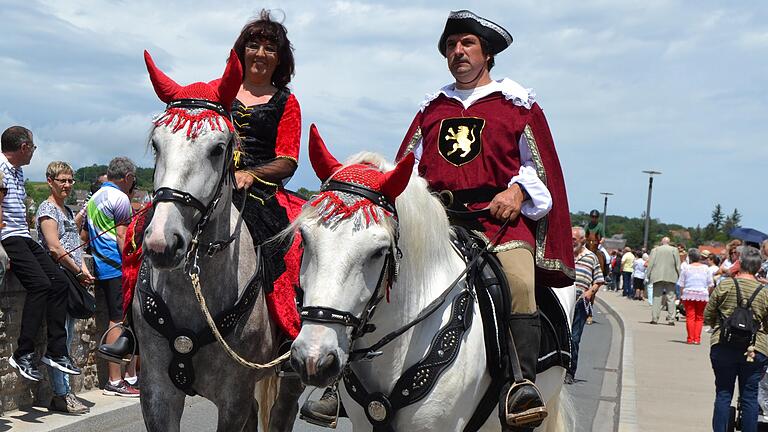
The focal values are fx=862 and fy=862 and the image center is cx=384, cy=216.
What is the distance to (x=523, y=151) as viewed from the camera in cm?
459

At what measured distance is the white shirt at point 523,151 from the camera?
14.6 feet

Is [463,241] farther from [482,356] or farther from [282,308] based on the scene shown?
[282,308]

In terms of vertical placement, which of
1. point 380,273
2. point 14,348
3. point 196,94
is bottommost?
point 14,348

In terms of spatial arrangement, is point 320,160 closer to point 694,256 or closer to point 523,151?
point 523,151

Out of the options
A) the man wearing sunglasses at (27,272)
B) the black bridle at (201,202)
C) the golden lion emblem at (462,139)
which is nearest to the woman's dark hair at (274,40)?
the black bridle at (201,202)

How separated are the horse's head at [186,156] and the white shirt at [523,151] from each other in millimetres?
1018

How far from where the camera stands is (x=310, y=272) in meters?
3.27

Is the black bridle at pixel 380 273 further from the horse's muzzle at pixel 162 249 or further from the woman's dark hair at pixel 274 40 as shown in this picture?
the woman's dark hair at pixel 274 40

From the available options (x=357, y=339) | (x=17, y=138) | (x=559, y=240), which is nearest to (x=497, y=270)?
(x=559, y=240)

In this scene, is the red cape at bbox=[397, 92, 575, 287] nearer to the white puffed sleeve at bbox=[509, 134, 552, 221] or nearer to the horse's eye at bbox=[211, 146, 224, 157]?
the white puffed sleeve at bbox=[509, 134, 552, 221]

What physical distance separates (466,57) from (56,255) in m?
5.32

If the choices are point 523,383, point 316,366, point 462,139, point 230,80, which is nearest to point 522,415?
point 523,383

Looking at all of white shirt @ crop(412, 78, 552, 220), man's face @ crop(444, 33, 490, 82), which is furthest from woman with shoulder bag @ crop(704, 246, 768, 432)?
man's face @ crop(444, 33, 490, 82)

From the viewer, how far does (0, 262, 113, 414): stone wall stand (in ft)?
25.9
